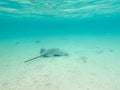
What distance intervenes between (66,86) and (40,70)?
3136mm

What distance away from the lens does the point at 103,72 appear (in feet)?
30.8

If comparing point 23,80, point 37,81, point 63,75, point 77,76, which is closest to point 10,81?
point 23,80

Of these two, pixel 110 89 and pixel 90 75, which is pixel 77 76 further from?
pixel 110 89

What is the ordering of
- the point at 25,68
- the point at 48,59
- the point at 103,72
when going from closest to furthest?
the point at 103,72 < the point at 25,68 < the point at 48,59

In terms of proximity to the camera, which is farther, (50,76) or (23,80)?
(50,76)

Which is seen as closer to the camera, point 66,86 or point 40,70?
point 66,86

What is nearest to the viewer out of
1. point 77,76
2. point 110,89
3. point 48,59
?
point 110,89

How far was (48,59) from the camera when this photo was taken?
12.6 m

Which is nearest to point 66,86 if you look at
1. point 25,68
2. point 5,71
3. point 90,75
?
point 90,75

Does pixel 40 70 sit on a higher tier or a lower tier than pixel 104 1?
lower

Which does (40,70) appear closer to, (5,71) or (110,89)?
(5,71)

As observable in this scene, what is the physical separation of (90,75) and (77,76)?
91cm

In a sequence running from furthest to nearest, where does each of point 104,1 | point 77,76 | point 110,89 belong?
point 104,1
point 77,76
point 110,89

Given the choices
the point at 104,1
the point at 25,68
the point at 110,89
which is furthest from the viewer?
the point at 104,1
